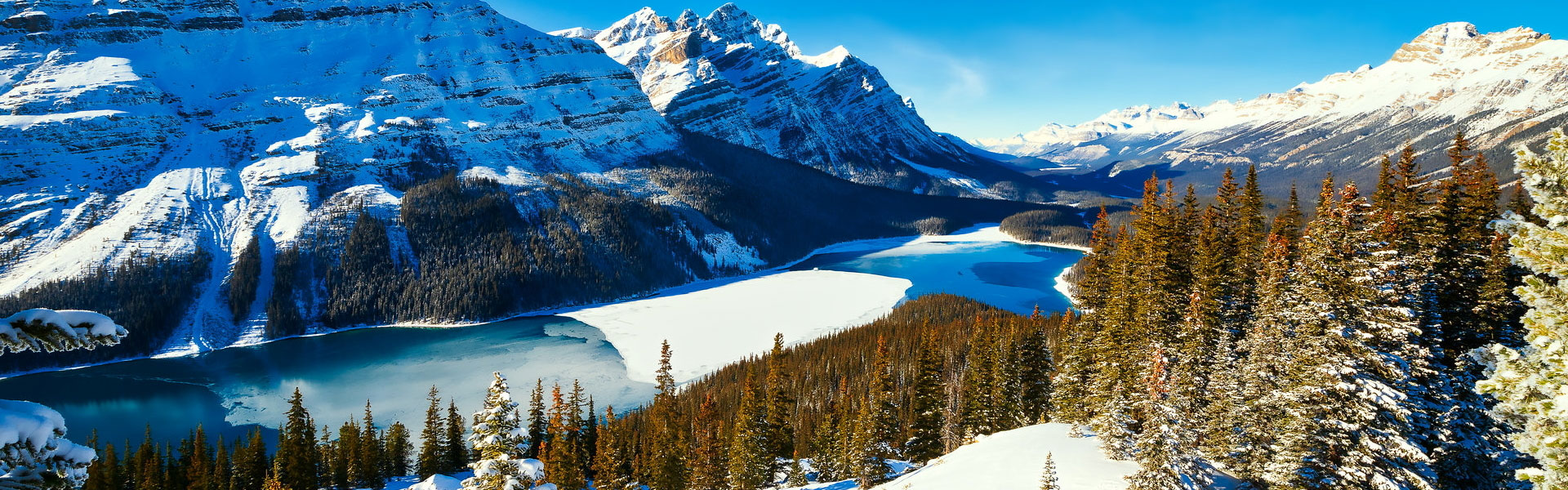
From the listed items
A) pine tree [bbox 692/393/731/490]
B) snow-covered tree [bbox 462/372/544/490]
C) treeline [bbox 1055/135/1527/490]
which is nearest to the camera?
snow-covered tree [bbox 462/372/544/490]

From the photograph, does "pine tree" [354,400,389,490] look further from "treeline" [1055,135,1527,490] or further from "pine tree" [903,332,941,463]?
"treeline" [1055,135,1527,490]

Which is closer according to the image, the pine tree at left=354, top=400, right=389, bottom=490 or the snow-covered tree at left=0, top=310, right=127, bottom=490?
the snow-covered tree at left=0, top=310, right=127, bottom=490

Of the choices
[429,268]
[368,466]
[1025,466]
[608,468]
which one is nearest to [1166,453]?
[1025,466]

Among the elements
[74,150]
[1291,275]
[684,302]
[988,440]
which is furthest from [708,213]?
[1291,275]

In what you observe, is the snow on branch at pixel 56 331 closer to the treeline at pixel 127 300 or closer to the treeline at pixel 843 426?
the treeline at pixel 843 426

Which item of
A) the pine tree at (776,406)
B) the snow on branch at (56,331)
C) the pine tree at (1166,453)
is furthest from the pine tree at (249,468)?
the pine tree at (1166,453)

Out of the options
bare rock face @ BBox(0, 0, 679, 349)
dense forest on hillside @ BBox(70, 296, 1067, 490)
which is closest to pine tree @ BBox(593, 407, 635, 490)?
dense forest on hillside @ BBox(70, 296, 1067, 490)
